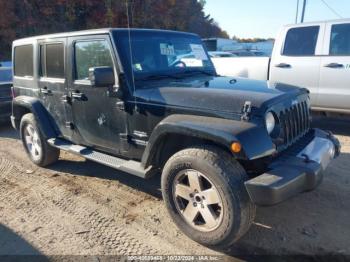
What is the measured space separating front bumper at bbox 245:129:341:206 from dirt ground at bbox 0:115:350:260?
63cm

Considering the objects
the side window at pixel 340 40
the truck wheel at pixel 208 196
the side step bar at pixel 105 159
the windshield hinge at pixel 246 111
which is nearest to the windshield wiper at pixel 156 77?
the side step bar at pixel 105 159

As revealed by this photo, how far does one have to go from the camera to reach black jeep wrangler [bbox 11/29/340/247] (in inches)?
108

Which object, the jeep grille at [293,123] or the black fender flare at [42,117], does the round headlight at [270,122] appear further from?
the black fender flare at [42,117]

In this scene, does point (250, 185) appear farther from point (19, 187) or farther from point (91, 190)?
point (19, 187)

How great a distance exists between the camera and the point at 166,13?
2616 centimetres

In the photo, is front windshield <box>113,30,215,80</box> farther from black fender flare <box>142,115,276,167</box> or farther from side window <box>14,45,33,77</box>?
side window <box>14,45,33,77</box>

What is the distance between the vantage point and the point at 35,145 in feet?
17.2

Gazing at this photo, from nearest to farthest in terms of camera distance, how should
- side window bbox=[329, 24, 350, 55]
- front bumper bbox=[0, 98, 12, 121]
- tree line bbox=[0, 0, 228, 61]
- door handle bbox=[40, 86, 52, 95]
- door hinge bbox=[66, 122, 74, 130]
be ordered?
door hinge bbox=[66, 122, 74, 130], door handle bbox=[40, 86, 52, 95], side window bbox=[329, 24, 350, 55], front bumper bbox=[0, 98, 12, 121], tree line bbox=[0, 0, 228, 61]

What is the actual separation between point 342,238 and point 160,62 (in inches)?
101

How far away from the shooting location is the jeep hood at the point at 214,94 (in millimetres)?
2920

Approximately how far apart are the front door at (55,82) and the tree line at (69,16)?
1303 centimetres

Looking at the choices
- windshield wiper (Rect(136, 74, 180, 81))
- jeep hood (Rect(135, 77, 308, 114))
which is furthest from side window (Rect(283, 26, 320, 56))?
windshield wiper (Rect(136, 74, 180, 81))

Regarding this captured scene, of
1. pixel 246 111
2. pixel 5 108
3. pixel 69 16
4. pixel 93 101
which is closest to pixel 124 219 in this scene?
pixel 93 101

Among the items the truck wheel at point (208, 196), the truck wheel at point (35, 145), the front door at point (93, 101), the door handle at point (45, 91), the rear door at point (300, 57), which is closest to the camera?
the truck wheel at point (208, 196)
